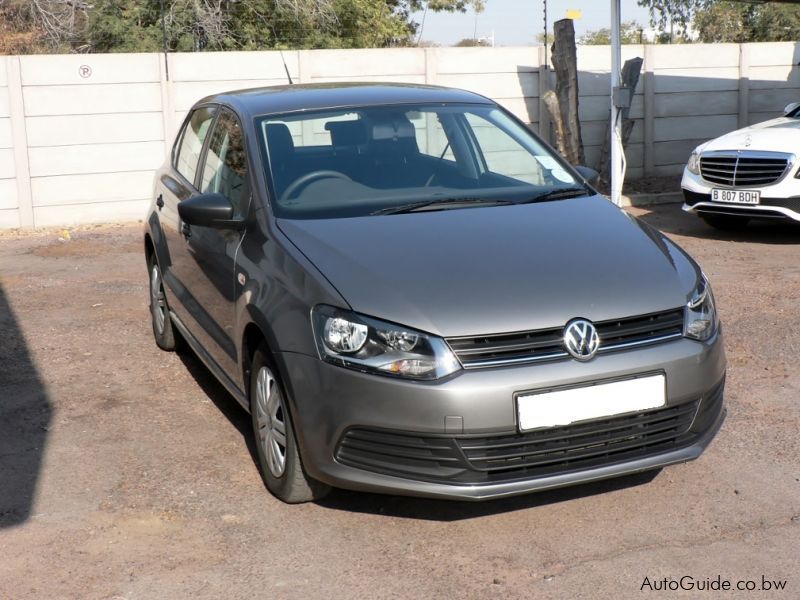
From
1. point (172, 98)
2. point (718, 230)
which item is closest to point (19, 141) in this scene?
point (172, 98)

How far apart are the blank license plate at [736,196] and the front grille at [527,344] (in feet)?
22.3

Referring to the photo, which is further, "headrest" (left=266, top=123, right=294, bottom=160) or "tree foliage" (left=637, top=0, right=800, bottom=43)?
"tree foliage" (left=637, top=0, right=800, bottom=43)

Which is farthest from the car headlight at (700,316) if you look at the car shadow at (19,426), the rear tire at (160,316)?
the rear tire at (160,316)

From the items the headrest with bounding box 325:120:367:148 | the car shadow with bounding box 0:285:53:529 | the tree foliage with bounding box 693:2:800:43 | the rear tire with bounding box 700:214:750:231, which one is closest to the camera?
the car shadow with bounding box 0:285:53:529

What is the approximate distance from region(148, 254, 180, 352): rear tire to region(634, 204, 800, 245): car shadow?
6.02m

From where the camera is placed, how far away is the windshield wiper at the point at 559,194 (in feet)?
15.7

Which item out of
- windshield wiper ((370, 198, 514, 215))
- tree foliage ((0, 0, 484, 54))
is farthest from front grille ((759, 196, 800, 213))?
tree foliage ((0, 0, 484, 54))

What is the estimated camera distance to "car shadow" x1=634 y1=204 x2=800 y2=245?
34.6ft

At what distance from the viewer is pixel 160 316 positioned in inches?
267

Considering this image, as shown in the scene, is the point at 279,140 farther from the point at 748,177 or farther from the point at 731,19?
the point at 731,19

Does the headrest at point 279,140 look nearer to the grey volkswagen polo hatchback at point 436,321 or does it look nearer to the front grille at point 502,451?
the grey volkswagen polo hatchback at point 436,321

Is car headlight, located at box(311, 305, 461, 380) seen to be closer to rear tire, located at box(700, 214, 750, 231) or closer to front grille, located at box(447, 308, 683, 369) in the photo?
front grille, located at box(447, 308, 683, 369)

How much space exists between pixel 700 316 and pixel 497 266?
79 cm

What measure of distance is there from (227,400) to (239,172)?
55.2 inches
